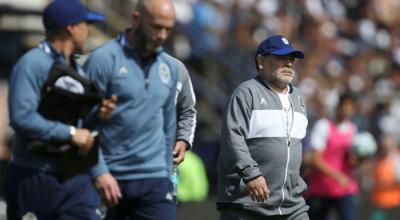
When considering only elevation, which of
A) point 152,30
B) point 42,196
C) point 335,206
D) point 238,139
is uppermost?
point 152,30

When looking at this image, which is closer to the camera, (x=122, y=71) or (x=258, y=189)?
(x=122, y=71)

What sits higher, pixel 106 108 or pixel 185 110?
pixel 106 108

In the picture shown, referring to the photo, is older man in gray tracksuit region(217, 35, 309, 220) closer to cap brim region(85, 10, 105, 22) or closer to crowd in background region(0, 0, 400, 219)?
cap brim region(85, 10, 105, 22)

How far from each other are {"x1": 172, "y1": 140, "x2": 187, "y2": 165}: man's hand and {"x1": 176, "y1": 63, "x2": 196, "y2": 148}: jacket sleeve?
0.13 ft

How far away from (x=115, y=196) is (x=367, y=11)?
58.9 ft

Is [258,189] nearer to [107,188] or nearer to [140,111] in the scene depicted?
[140,111]

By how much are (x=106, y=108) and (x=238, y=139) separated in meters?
1.28

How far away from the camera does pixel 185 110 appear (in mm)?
8148

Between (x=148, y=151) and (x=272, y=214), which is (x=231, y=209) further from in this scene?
(x=148, y=151)

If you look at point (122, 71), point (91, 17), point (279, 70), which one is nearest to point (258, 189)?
point (279, 70)

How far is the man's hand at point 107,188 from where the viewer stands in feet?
22.6

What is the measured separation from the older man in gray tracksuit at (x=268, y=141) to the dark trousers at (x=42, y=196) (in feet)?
4.36

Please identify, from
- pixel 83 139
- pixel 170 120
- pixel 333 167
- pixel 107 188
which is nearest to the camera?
pixel 83 139

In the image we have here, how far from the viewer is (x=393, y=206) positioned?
15.2 m
